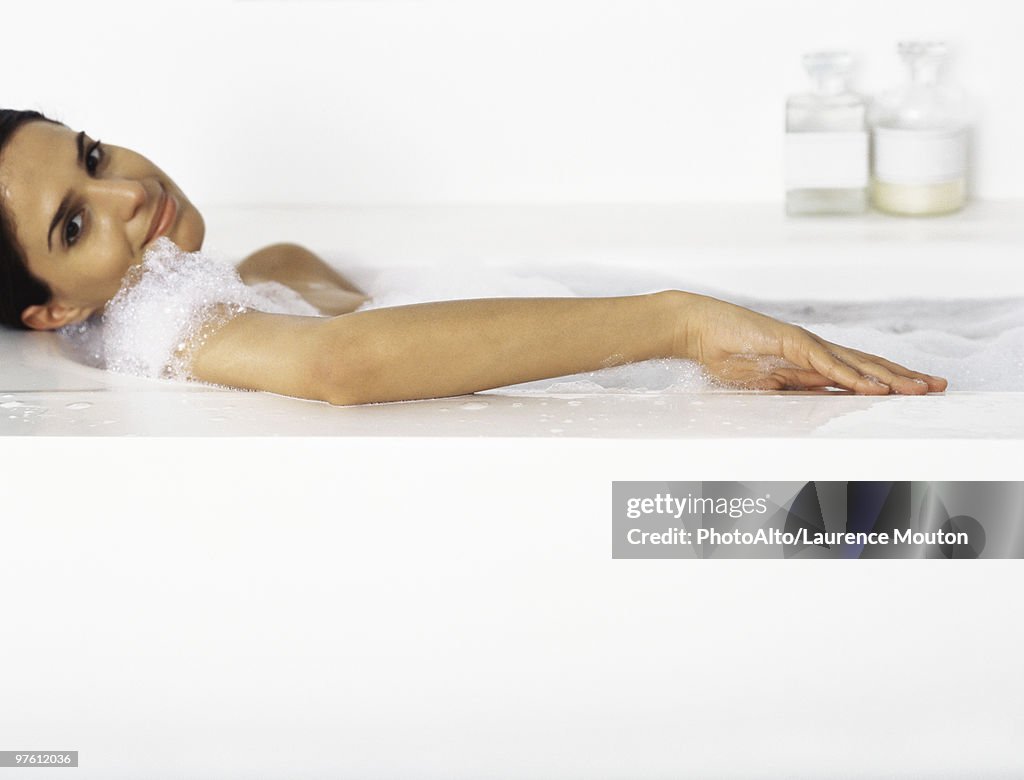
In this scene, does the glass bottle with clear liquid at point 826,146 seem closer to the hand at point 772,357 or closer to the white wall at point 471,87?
the white wall at point 471,87

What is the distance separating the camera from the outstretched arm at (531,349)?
3.42ft

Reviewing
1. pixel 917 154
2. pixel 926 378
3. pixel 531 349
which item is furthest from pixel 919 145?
pixel 531 349

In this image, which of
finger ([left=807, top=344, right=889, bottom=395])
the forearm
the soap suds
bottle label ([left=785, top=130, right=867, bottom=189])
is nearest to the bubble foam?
the soap suds

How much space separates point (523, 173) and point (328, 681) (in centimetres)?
117

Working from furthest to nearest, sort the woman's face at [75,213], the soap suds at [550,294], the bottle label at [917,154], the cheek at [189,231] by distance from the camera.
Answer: the bottle label at [917,154]
the cheek at [189,231]
the woman's face at [75,213]
the soap suds at [550,294]

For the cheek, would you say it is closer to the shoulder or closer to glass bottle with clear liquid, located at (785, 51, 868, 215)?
the shoulder

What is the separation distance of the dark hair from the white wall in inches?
24.9

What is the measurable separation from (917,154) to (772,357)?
2.80ft

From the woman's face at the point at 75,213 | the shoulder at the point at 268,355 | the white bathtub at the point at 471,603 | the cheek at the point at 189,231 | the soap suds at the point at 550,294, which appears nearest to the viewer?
the white bathtub at the point at 471,603

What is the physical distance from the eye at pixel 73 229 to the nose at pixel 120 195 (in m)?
0.03

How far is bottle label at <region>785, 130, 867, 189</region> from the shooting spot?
1812 millimetres

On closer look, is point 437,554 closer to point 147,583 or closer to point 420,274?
point 147,583

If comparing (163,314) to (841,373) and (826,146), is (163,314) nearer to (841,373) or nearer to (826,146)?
(841,373)

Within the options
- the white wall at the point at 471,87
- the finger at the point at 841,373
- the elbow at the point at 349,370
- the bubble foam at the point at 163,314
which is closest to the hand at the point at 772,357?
the finger at the point at 841,373
